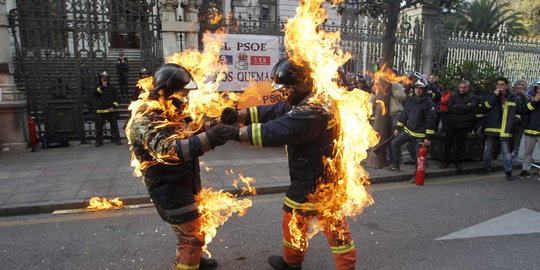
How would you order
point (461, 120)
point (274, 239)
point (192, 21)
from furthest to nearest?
1. point (192, 21)
2. point (461, 120)
3. point (274, 239)

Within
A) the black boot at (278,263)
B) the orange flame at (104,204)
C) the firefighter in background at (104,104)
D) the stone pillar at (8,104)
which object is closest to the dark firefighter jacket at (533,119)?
the black boot at (278,263)

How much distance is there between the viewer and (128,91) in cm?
1459

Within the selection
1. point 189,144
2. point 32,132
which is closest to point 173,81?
point 189,144

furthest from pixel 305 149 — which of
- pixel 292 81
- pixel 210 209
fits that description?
pixel 210 209

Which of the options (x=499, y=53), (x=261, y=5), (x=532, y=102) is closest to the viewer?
(x=532, y=102)

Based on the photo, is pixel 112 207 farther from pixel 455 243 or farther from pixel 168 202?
pixel 455 243

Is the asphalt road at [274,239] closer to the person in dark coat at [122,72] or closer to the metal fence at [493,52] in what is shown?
the metal fence at [493,52]

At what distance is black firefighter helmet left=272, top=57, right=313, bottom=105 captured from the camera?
306 cm

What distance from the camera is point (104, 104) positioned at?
9.79 m

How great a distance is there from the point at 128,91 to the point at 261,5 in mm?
12181

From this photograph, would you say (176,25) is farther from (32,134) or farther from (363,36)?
(363,36)

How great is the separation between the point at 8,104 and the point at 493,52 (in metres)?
15.1

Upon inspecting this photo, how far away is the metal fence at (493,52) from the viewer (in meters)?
12.4

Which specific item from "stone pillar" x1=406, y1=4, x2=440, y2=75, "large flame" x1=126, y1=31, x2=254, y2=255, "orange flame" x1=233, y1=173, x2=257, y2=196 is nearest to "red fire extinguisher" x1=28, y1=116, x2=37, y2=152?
"orange flame" x1=233, y1=173, x2=257, y2=196
